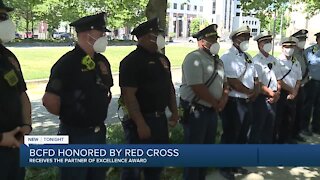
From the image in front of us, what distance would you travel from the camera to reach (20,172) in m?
3.00

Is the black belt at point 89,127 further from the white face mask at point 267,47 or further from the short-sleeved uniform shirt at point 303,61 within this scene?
the short-sleeved uniform shirt at point 303,61

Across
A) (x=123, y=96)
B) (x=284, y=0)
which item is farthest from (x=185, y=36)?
(x=123, y=96)

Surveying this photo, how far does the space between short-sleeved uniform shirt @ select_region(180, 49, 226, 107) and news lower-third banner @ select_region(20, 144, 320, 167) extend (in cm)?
212

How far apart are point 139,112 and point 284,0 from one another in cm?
754

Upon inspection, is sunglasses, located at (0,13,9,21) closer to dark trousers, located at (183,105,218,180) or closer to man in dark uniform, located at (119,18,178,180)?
man in dark uniform, located at (119,18,178,180)

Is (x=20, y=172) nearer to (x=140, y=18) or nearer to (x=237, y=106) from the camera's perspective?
(x=237, y=106)

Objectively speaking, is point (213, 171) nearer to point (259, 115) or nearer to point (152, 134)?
point (259, 115)

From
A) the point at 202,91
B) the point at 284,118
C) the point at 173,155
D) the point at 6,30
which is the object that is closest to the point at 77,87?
the point at 6,30

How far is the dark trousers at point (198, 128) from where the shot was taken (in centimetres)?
436

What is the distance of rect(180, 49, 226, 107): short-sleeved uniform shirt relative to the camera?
4320 millimetres

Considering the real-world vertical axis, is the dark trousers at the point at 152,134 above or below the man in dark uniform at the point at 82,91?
below

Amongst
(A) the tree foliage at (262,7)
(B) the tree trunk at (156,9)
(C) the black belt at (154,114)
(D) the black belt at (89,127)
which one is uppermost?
(A) the tree foliage at (262,7)

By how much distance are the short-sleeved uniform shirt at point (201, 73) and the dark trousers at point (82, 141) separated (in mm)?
1307

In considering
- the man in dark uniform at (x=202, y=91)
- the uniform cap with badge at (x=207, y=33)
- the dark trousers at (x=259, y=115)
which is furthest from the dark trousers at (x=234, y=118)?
the uniform cap with badge at (x=207, y=33)
